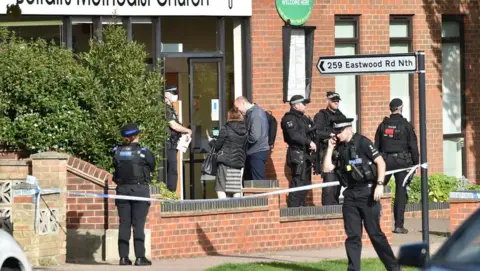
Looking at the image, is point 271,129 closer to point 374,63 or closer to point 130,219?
point 130,219

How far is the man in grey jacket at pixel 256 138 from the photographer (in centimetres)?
1841

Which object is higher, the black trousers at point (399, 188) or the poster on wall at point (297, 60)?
the poster on wall at point (297, 60)

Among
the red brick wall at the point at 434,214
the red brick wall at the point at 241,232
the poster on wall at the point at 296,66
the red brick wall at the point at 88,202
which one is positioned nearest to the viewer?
the red brick wall at the point at 88,202

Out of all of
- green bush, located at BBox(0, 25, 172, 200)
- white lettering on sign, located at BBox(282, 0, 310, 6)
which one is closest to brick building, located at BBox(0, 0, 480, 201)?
white lettering on sign, located at BBox(282, 0, 310, 6)

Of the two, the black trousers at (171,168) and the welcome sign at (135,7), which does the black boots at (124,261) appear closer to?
the black trousers at (171,168)

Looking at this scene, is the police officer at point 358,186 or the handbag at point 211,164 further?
the handbag at point 211,164

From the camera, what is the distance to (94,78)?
54.0 feet

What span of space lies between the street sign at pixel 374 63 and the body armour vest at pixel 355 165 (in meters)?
0.74

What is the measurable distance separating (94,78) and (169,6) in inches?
143

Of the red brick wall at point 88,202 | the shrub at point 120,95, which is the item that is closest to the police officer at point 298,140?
the shrub at point 120,95

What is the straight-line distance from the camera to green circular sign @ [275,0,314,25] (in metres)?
20.7

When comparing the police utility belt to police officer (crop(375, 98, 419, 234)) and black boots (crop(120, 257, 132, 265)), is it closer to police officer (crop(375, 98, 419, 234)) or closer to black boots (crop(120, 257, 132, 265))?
black boots (crop(120, 257, 132, 265))

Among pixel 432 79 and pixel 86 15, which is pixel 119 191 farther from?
pixel 432 79

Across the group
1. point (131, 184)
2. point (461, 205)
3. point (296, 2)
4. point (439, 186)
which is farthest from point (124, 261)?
point (439, 186)
